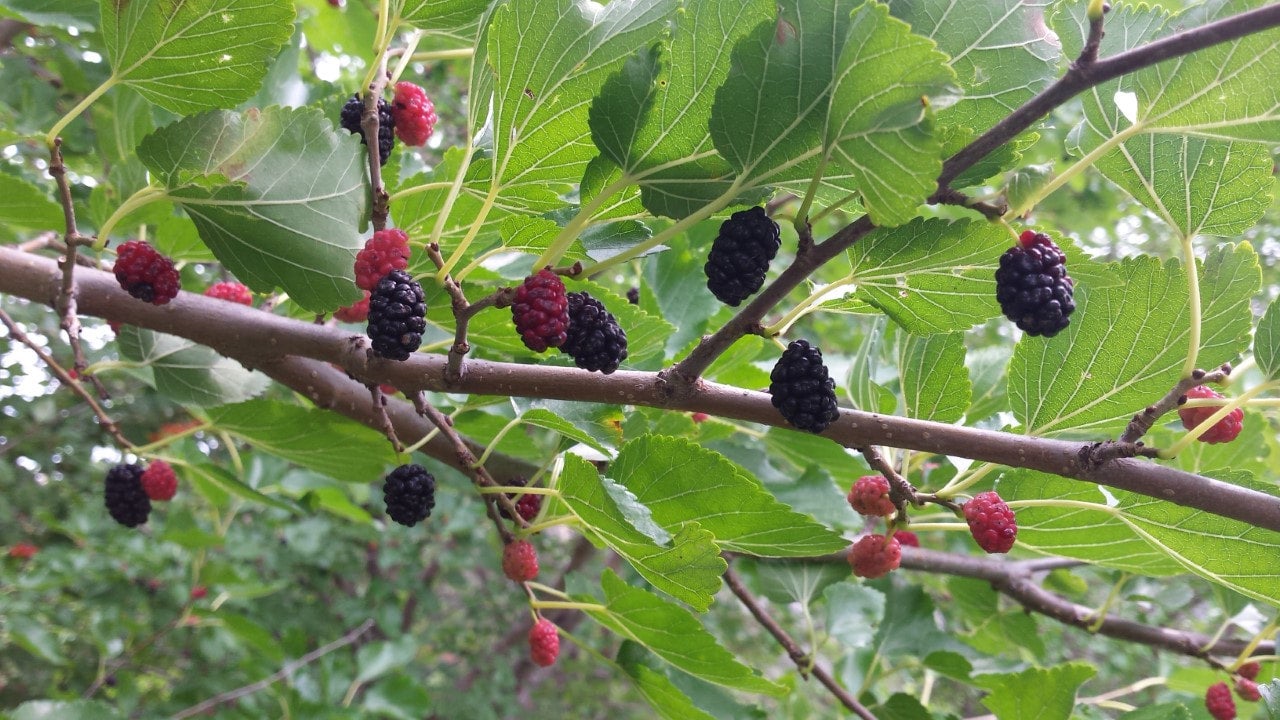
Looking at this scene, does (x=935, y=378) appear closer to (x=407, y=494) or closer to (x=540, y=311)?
(x=540, y=311)

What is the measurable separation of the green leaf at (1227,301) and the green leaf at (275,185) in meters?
0.94

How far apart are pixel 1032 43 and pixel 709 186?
0.94 feet

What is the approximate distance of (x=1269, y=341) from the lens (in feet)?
2.74

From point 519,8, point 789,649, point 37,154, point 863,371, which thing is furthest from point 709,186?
point 37,154

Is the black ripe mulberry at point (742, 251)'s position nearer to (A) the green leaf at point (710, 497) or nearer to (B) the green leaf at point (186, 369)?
(A) the green leaf at point (710, 497)

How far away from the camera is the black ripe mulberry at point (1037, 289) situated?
67 centimetres

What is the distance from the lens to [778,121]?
0.64 m

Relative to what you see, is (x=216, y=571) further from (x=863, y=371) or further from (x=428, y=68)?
(x=428, y=68)

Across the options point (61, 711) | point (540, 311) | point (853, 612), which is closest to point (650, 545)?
point (540, 311)

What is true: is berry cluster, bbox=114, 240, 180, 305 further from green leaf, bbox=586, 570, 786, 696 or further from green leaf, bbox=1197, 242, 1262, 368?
green leaf, bbox=1197, 242, 1262, 368

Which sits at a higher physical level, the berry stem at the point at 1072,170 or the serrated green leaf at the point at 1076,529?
the berry stem at the point at 1072,170

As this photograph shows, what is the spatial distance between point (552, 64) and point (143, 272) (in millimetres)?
601

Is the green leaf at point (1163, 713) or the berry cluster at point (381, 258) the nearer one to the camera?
the berry cluster at point (381, 258)

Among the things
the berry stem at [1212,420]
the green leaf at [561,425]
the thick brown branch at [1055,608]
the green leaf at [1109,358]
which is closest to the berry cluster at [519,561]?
the green leaf at [561,425]
